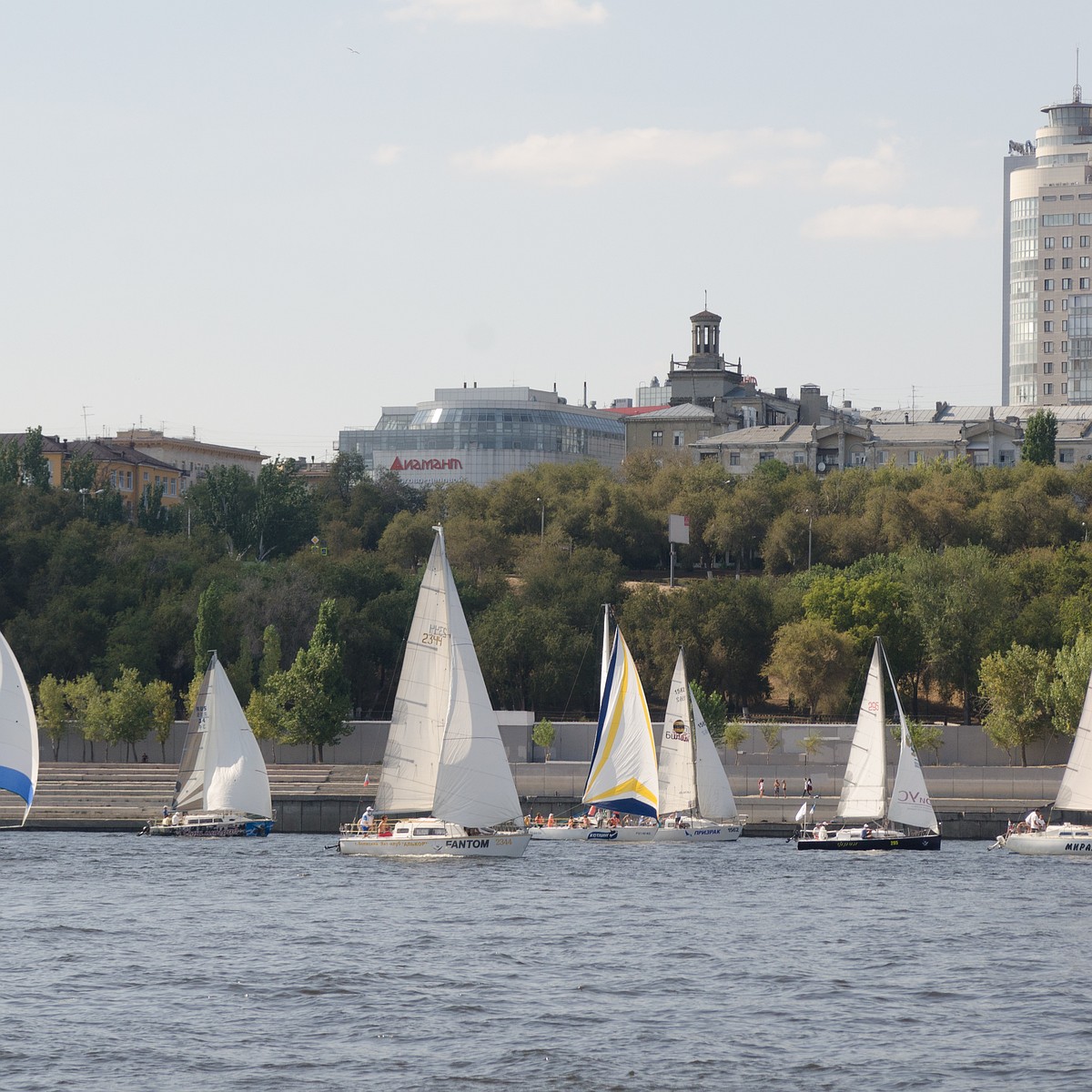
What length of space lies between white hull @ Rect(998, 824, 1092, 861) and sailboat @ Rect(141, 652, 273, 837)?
28.7 metres

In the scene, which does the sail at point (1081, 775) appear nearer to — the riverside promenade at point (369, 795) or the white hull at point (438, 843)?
the riverside promenade at point (369, 795)

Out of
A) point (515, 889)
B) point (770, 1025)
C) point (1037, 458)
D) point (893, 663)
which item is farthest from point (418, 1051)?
point (1037, 458)

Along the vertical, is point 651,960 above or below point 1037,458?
below

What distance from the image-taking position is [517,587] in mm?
125375

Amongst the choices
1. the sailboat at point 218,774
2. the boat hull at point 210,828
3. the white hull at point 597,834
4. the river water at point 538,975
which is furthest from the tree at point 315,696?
the river water at point 538,975

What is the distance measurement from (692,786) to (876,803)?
23.9 ft

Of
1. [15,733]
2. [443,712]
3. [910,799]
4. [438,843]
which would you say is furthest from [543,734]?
[15,733]

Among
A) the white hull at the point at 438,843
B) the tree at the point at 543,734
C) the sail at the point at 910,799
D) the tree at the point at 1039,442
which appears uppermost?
the tree at the point at 1039,442

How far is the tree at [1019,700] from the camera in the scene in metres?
90.6

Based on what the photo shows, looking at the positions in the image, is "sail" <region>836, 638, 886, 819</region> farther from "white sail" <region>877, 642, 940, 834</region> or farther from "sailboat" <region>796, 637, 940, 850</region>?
"white sail" <region>877, 642, 940, 834</region>

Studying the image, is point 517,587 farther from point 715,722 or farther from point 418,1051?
point 418,1051

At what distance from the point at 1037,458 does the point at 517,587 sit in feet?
166

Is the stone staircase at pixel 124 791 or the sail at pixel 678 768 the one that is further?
the stone staircase at pixel 124 791

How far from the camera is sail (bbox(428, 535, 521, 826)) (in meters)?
62.7
